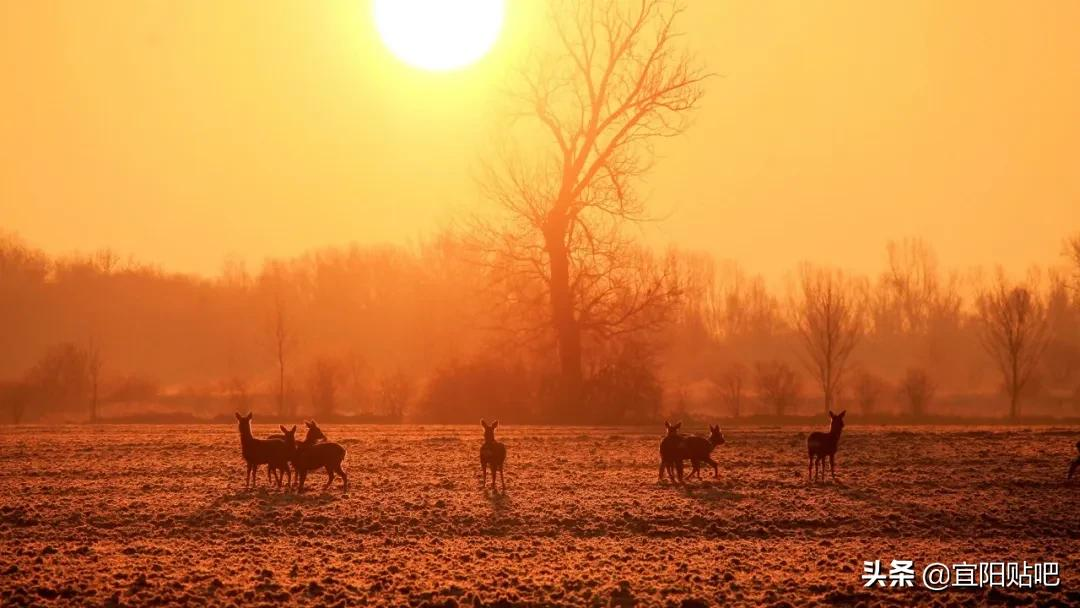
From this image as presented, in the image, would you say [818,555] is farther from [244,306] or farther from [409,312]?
[244,306]

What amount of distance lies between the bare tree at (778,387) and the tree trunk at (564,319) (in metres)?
9.80

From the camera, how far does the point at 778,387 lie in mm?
56438

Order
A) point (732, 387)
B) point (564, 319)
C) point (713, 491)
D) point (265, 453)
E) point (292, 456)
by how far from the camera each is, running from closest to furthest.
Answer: point (713, 491) < point (292, 456) < point (265, 453) < point (564, 319) < point (732, 387)

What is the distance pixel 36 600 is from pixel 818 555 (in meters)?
9.73

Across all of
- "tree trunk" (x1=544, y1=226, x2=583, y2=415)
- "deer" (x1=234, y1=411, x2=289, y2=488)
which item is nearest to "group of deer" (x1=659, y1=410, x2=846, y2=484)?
"deer" (x1=234, y1=411, x2=289, y2=488)

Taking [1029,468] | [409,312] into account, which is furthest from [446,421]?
[409,312]

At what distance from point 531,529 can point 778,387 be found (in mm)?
40159

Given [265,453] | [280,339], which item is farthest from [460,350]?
[265,453]

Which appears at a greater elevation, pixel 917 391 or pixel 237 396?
pixel 917 391

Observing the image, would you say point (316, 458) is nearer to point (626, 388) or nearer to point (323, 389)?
point (626, 388)

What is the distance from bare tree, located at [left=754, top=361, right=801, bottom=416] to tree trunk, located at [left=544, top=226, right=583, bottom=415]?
9.80 metres

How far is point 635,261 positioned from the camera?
56562 mm

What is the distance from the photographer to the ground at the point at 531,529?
1363 cm

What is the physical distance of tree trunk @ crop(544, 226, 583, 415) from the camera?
53.4m
